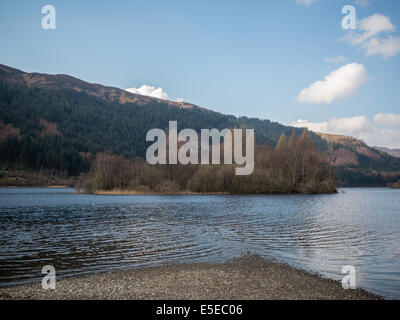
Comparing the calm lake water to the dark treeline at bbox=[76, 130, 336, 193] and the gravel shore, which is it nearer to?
the gravel shore

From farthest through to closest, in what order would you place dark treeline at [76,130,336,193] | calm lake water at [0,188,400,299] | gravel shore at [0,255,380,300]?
dark treeline at [76,130,336,193]
calm lake water at [0,188,400,299]
gravel shore at [0,255,380,300]

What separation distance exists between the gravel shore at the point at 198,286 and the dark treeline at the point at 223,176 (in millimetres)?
79061

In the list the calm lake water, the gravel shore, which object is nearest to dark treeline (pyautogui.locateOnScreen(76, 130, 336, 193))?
the calm lake water

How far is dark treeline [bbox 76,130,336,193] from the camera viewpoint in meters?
96.6

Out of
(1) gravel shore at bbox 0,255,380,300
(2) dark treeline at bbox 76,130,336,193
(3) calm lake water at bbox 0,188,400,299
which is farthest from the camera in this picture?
(2) dark treeline at bbox 76,130,336,193

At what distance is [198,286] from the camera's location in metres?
12.7

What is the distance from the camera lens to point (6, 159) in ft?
641

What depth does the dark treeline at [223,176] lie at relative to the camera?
96625 millimetres

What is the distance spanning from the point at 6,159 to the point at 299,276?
736 ft

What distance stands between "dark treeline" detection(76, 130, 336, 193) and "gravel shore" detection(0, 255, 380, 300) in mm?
79061

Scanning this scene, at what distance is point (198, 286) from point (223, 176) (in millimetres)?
82946

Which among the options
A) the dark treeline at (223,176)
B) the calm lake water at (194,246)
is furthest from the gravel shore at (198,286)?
the dark treeline at (223,176)

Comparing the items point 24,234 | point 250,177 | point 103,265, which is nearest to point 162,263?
point 103,265
